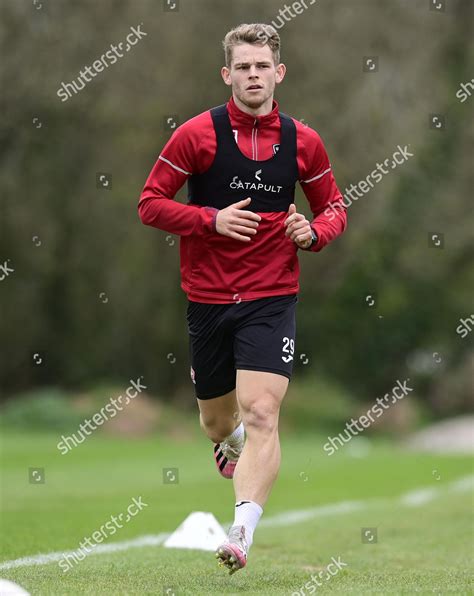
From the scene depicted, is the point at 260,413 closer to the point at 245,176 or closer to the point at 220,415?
the point at 220,415

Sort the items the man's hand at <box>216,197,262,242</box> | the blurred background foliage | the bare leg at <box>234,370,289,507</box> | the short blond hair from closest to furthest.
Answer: the bare leg at <box>234,370,289,507</box> < the man's hand at <box>216,197,262,242</box> < the short blond hair < the blurred background foliage

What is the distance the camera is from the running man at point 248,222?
6453mm

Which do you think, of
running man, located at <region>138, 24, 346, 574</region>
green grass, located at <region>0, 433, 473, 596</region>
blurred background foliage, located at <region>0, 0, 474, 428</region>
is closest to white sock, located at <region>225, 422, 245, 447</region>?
green grass, located at <region>0, 433, 473, 596</region>

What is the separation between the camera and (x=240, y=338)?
21.8ft

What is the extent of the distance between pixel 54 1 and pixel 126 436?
35.3 ft

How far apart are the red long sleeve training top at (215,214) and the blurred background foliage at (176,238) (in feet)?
72.9

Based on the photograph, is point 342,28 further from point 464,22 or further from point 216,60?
point 464,22

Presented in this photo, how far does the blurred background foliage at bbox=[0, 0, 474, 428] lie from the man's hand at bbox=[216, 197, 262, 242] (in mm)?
22512

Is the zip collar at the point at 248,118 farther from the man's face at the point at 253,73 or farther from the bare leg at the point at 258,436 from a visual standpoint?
the bare leg at the point at 258,436

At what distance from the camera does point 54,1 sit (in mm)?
27719

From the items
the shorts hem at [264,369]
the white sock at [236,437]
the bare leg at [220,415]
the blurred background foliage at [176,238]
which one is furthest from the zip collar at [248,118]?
the blurred background foliage at [176,238]

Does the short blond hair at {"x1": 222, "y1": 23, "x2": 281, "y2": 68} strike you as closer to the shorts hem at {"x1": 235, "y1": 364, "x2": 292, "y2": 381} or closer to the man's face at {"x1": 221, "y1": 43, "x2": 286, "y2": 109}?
the man's face at {"x1": 221, "y1": 43, "x2": 286, "y2": 109}

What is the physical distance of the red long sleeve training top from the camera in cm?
657

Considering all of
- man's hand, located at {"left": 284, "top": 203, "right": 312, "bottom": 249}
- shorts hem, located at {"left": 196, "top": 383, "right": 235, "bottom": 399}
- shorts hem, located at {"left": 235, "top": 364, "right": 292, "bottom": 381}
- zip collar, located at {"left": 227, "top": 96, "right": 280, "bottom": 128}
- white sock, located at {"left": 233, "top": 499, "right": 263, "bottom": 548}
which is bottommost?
white sock, located at {"left": 233, "top": 499, "right": 263, "bottom": 548}
